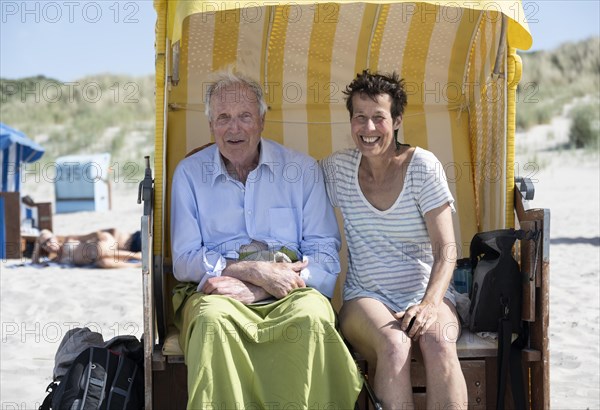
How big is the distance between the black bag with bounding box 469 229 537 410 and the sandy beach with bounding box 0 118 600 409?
1379mm

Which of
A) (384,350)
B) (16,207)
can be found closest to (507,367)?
(384,350)

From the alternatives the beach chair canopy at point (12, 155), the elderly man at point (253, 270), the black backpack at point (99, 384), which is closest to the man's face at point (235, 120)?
the elderly man at point (253, 270)

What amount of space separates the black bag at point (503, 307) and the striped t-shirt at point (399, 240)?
0.53ft

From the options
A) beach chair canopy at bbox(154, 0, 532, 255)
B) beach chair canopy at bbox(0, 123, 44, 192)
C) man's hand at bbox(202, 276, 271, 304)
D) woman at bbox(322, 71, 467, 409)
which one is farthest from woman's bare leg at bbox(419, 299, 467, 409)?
beach chair canopy at bbox(0, 123, 44, 192)

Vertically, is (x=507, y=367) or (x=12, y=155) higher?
(x=12, y=155)

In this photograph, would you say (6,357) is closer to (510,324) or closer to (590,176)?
(510,324)

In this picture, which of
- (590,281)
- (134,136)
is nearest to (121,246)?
(590,281)

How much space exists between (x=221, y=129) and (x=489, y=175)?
1566 mm

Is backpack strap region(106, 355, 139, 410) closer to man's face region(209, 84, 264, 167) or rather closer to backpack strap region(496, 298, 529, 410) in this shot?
man's face region(209, 84, 264, 167)

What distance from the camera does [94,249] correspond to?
10.8 metres

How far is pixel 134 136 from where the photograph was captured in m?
31.7

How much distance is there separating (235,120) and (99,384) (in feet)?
4.44

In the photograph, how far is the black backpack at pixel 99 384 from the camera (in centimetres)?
353

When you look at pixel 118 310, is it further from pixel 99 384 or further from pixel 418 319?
pixel 418 319
